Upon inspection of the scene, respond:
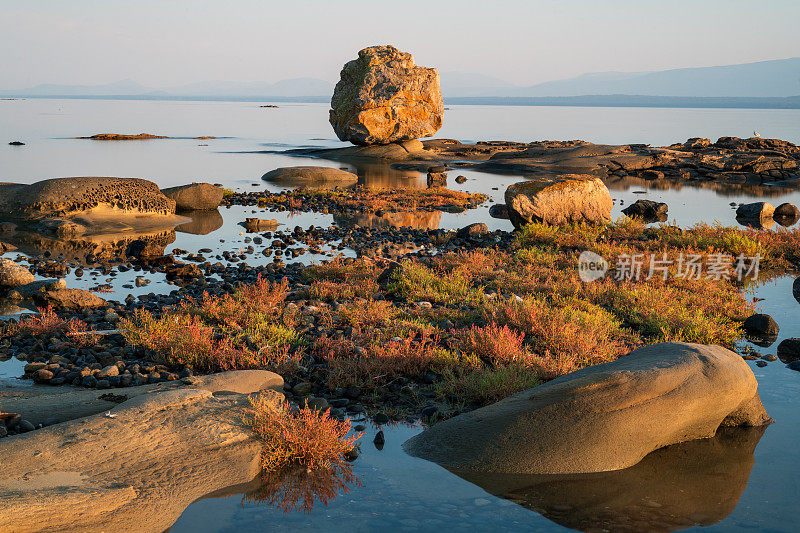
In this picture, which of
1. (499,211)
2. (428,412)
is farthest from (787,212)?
(428,412)

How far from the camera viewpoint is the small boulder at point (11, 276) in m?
12.5

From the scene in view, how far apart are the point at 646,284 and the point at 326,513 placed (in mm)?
8515

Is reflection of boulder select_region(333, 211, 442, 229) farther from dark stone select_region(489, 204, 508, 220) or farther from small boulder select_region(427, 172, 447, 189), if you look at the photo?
small boulder select_region(427, 172, 447, 189)

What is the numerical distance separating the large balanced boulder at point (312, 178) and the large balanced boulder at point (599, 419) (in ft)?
83.0

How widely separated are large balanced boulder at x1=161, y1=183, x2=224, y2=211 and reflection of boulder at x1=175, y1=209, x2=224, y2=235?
26cm

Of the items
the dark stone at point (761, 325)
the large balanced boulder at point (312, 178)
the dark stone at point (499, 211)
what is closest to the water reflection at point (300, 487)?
the dark stone at point (761, 325)

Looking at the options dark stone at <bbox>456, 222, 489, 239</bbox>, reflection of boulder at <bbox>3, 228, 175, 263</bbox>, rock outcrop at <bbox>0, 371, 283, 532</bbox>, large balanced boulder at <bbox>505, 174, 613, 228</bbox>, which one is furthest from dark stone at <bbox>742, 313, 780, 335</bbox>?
reflection of boulder at <bbox>3, 228, 175, 263</bbox>

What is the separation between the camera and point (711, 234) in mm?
16891

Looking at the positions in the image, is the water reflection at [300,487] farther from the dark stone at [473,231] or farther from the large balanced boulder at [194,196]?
the large balanced boulder at [194,196]

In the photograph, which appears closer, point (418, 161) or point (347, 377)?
point (347, 377)

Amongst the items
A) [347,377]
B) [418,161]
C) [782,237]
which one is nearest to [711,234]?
[782,237]

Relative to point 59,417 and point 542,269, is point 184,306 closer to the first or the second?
point 59,417

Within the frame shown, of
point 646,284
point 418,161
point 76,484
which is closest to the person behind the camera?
point 76,484

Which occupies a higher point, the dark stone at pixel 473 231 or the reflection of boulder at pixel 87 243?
the dark stone at pixel 473 231
